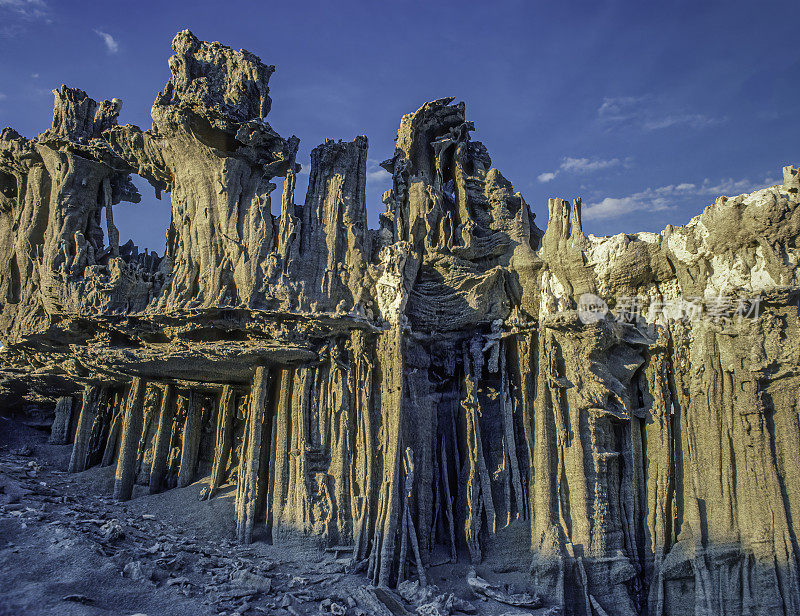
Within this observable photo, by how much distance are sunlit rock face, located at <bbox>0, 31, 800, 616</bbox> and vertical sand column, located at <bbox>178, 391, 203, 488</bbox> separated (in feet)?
0.26

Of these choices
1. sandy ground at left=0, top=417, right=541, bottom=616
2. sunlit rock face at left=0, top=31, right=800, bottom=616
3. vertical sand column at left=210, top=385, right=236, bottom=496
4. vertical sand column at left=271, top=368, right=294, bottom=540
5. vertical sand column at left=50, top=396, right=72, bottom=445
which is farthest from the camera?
vertical sand column at left=50, top=396, right=72, bottom=445

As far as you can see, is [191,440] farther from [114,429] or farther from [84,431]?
[84,431]

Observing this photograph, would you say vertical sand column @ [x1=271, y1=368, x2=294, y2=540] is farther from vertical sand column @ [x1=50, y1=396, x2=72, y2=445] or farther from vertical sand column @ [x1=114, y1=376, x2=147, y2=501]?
vertical sand column @ [x1=50, y1=396, x2=72, y2=445]

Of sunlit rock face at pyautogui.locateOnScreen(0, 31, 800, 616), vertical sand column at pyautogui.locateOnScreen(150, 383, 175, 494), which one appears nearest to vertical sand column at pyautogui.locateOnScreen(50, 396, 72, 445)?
sunlit rock face at pyautogui.locateOnScreen(0, 31, 800, 616)

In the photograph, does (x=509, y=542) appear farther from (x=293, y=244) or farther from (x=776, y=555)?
(x=293, y=244)

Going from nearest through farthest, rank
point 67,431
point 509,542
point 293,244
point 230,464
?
point 509,542, point 293,244, point 230,464, point 67,431

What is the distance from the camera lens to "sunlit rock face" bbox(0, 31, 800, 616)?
13.3 m

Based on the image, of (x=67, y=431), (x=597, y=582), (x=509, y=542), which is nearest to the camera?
(x=597, y=582)

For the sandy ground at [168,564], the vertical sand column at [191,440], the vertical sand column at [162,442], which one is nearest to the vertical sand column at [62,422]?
the sandy ground at [168,564]

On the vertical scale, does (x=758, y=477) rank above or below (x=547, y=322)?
below

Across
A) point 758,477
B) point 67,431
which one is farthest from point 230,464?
point 758,477

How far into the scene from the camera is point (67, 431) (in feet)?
68.0

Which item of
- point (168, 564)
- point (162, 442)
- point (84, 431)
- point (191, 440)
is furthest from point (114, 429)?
point (168, 564)

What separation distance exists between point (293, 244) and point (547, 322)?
596cm
